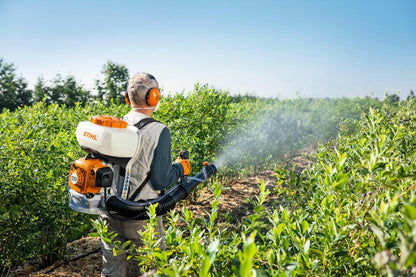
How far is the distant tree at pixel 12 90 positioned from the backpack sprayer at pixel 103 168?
3950 cm

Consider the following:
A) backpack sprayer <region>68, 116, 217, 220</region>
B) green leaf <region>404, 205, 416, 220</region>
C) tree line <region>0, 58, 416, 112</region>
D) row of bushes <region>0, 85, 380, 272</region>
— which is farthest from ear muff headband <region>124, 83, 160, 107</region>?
tree line <region>0, 58, 416, 112</region>

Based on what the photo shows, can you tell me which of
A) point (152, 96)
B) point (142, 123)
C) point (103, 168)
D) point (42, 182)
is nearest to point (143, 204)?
point (103, 168)

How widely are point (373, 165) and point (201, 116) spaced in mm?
4696

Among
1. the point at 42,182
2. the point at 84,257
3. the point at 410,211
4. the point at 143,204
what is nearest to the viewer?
the point at 410,211

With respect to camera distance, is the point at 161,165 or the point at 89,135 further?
the point at 161,165

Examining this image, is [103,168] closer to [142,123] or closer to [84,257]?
[142,123]

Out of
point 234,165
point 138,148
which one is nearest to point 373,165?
point 138,148

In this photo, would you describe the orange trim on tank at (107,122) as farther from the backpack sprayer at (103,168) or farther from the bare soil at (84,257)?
the bare soil at (84,257)

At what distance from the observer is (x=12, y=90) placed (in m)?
36.5

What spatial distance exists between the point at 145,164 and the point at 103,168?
0.39m

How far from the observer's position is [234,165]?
7.71 metres

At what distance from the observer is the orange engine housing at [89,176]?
212 centimetres

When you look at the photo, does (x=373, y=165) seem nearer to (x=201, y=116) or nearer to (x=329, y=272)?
(x=329, y=272)

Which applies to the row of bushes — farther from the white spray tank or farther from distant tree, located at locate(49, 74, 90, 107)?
distant tree, located at locate(49, 74, 90, 107)
